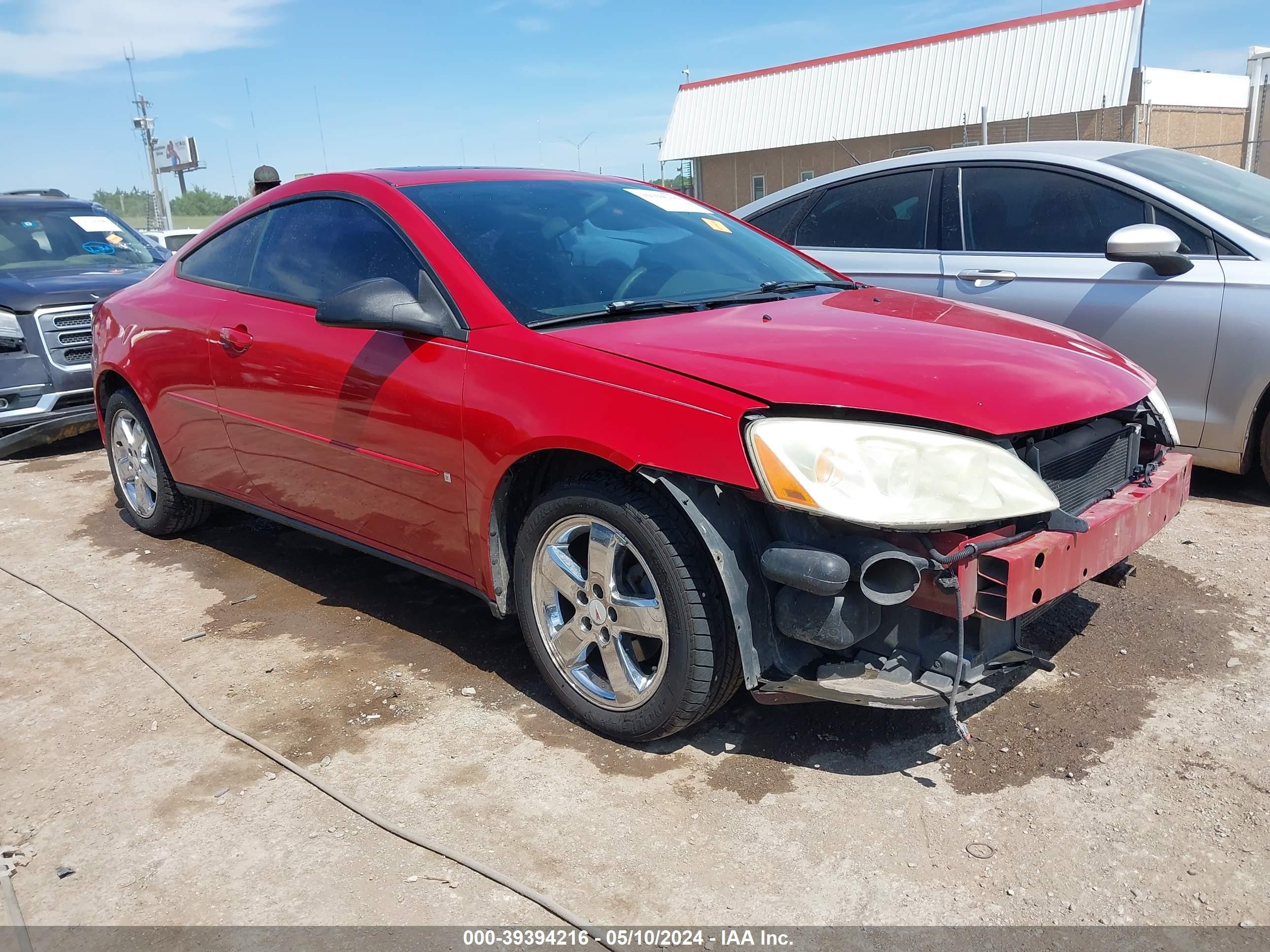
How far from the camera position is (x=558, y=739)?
2953 millimetres

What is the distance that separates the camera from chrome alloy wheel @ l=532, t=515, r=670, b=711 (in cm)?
273

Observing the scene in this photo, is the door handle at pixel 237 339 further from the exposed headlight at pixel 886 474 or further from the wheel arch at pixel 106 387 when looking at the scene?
the exposed headlight at pixel 886 474

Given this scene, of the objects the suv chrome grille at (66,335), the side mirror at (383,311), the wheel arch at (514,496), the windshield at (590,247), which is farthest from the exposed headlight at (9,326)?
the wheel arch at (514,496)

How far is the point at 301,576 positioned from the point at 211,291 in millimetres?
1258

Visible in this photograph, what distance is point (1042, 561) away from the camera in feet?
7.97

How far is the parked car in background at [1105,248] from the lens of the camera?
439 centimetres

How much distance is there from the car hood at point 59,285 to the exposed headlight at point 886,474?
6391 millimetres

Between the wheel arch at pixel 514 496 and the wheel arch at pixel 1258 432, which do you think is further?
the wheel arch at pixel 1258 432

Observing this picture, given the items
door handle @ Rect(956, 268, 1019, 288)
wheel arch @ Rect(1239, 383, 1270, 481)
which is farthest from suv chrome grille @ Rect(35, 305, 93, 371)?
wheel arch @ Rect(1239, 383, 1270, 481)

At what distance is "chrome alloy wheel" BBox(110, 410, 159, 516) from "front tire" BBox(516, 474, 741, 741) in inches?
105

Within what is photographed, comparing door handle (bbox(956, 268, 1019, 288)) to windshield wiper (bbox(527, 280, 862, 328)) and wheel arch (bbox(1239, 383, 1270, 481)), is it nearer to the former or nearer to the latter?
wheel arch (bbox(1239, 383, 1270, 481))

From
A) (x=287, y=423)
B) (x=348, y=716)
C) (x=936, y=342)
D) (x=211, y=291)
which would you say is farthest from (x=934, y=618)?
(x=211, y=291)

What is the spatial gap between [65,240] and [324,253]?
5957 mm

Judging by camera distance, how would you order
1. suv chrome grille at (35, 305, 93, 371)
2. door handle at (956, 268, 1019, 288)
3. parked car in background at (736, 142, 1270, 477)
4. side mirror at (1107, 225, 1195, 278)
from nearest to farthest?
side mirror at (1107, 225, 1195, 278)
parked car in background at (736, 142, 1270, 477)
door handle at (956, 268, 1019, 288)
suv chrome grille at (35, 305, 93, 371)
